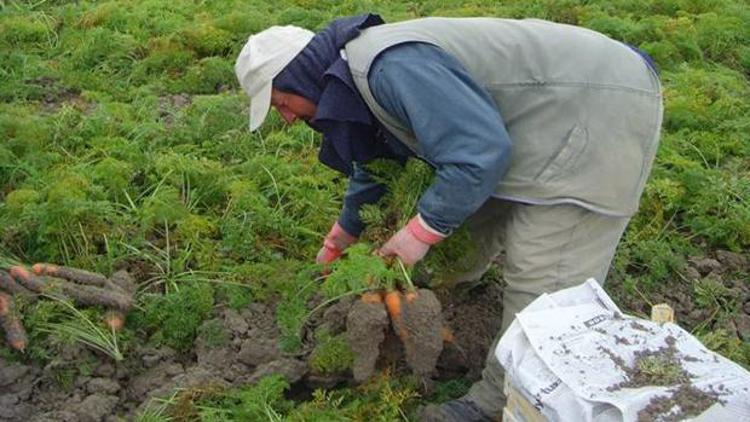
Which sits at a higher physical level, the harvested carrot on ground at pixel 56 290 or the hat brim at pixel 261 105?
the hat brim at pixel 261 105

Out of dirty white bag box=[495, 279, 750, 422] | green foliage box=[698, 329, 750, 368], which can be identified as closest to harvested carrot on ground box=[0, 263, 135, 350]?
dirty white bag box=[495, 279, 750, 422]

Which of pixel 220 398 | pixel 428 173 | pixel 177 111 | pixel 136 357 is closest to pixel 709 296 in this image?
pixel 428 173

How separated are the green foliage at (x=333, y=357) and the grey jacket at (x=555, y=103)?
3.08 ft

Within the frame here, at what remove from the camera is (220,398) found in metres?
4.22

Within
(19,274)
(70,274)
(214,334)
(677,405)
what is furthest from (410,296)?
(19,274)


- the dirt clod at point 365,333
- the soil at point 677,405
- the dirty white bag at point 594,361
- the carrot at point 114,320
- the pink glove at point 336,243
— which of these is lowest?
the carrot at point 114,320

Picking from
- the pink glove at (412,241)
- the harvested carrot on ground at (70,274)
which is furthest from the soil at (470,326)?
the harvested carrot on ground at (70,274)

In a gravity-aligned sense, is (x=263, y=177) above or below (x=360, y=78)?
below

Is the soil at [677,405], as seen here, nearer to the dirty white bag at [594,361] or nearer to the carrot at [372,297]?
the dirty white bag at [594,361]

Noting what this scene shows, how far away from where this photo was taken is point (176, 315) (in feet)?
15.4

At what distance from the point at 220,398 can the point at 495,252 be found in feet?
4.50

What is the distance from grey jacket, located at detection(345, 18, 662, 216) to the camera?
3.69 m

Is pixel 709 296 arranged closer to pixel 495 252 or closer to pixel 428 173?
pixel 495 252

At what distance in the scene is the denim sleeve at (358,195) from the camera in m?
4.44
